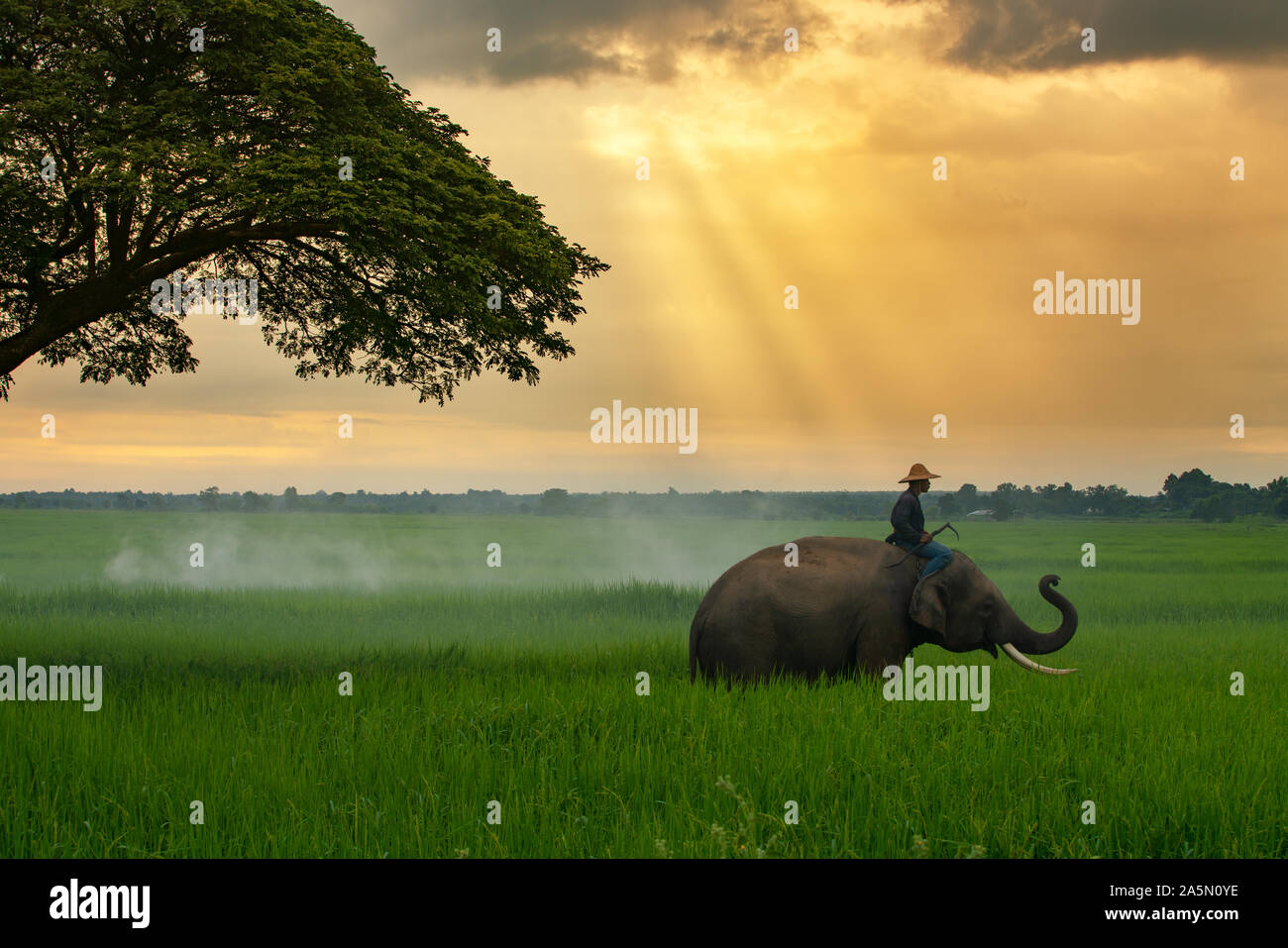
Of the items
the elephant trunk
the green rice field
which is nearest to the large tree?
the green rice field

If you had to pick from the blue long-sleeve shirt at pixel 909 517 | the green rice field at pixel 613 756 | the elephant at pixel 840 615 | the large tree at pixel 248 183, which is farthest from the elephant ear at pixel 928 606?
the large tree at pixel 248 183

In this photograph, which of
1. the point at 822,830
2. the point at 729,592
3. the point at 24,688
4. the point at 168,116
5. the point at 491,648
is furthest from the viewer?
the point at 491,648

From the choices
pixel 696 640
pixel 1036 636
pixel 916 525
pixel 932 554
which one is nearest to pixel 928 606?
pixel 932 554

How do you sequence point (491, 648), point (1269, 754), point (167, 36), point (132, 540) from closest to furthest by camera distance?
point (1269, 754)
point (167, 36)
point (491, 648)
point (132, 540)

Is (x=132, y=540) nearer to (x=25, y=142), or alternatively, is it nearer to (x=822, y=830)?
(x=25, y=142)

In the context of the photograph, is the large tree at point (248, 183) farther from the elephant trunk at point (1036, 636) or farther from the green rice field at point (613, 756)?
the elephant trunk at point (1036, 636)

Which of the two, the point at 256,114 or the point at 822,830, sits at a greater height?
the point at 256,114

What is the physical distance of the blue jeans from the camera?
11.4 meters

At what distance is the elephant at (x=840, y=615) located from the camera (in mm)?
11000

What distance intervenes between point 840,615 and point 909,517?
1.47m

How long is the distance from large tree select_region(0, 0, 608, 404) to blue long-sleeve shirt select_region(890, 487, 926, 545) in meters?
6.31

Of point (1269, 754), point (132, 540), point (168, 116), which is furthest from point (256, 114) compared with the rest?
point (132, 540)
